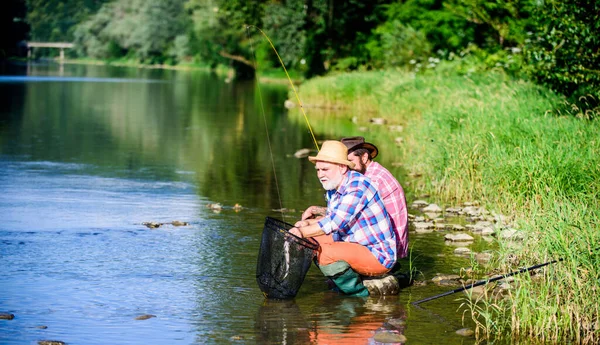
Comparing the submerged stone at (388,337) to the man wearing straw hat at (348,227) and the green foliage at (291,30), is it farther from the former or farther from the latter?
the green foliage at (291,30)

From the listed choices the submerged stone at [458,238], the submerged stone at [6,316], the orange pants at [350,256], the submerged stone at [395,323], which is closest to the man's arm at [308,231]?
the orange pants at [350,256]

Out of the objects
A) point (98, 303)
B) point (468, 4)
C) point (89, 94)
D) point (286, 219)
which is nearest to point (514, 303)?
point (98, 303)

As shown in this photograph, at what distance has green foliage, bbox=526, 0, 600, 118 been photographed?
15.7m

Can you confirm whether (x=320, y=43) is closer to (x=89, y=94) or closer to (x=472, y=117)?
(x=89, y=94)

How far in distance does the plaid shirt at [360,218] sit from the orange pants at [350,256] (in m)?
0.05

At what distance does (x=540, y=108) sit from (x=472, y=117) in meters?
1.82

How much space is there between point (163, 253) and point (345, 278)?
249cm

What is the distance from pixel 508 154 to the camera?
12.3 metres

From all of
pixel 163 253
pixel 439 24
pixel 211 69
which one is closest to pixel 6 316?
pixel 163 253

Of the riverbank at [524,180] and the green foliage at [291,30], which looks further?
the green foliage at [291,30]

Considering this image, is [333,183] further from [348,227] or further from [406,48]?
[406,48]

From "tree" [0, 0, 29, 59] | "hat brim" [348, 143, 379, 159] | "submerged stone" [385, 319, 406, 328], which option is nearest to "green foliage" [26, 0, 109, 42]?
"tree" [0, 0, 29, 59]

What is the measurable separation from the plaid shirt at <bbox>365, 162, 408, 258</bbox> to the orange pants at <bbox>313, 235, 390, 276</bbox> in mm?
487

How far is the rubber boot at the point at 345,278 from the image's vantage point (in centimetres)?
766
